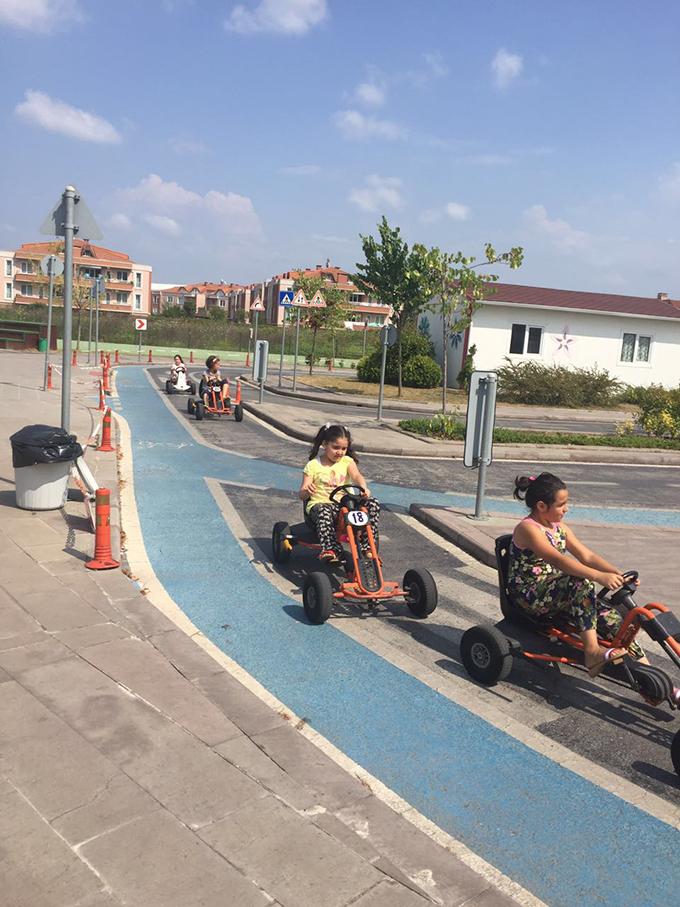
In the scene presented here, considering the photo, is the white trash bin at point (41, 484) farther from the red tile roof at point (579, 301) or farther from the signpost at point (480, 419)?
the red tile roof at point (579, 301)

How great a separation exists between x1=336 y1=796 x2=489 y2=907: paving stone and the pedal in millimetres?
2343

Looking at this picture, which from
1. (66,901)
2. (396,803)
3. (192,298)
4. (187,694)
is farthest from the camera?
(192,298)

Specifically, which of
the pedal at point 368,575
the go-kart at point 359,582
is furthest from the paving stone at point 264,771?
the pedal at point 368,575

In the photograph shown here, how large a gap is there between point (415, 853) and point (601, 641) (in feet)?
6.27

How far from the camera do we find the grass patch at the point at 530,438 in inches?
634

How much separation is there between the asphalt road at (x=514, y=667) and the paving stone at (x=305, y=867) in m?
1.66

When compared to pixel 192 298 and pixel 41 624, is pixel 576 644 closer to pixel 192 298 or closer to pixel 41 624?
pixel 41 624

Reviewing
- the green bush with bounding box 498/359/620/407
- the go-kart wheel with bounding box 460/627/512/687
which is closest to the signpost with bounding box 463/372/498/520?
the go-kart wheel with bounding box 460/627/512/687

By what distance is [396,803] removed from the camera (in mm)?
3523

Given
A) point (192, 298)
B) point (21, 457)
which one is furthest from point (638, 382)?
point (192, 298)

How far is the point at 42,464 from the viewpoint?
8.00 meters

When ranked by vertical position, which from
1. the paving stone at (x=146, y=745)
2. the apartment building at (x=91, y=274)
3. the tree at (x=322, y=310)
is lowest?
the paving stone at (x=146, y=745)

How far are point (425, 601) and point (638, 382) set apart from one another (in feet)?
99.0

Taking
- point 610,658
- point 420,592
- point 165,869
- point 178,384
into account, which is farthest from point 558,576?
point 178,384
